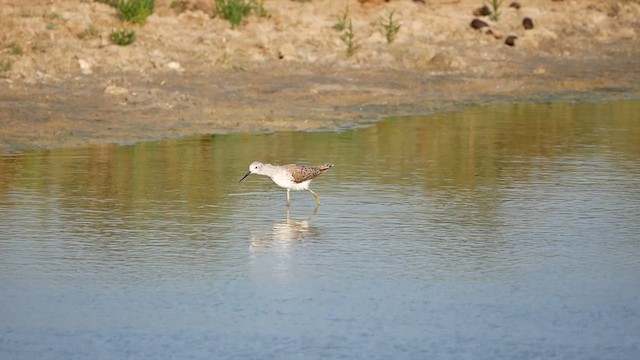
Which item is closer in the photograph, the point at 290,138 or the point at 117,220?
the point at 117,220

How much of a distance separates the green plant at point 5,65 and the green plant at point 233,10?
15.2 ft

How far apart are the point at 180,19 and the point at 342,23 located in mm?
2828

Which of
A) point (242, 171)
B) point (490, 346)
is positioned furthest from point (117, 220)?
point (490, 346)

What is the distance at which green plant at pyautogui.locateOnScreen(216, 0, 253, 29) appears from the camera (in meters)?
23.0

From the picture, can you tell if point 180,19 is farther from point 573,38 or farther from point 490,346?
point 490,346

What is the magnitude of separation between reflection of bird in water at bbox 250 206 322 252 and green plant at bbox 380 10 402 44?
1110 centimetres

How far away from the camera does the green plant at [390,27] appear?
77.6 ft

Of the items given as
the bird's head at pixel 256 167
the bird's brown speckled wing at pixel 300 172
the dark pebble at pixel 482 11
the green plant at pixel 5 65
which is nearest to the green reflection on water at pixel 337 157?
the bird's head at pixel 256 167

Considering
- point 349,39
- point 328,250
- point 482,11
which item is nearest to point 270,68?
point 349,39

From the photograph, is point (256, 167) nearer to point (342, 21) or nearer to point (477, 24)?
point (342, 21)

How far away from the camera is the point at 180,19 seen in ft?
75.3

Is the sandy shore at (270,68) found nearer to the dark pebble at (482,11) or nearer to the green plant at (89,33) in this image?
the green plant at (89,33)

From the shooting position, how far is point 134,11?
22078 mm

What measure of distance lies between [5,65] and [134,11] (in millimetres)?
3220
